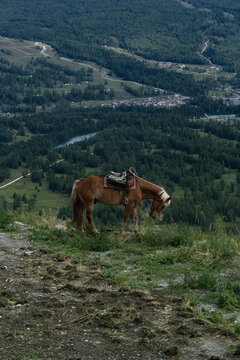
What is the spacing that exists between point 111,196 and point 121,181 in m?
0.57

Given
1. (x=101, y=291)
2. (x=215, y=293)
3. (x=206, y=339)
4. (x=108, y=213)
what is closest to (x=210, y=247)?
(x=215, y=293)

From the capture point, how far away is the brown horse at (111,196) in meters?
16.8

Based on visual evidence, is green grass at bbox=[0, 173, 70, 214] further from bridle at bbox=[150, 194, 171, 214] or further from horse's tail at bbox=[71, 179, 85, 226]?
bridle at bbox=[150, 194, 171, 214]

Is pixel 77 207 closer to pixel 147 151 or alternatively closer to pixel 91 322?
pixel 91 322

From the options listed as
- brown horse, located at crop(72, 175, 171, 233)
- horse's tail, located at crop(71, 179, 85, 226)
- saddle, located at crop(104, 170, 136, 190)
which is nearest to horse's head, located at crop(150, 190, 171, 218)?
brown horse, located at crop(72, 175, 171, 233)

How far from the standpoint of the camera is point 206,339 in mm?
10000

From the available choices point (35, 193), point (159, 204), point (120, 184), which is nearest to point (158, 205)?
point (159, 204)

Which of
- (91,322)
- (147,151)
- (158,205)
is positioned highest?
(91,322)

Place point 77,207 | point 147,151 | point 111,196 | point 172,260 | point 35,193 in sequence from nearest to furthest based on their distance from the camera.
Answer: point 172,260
point 111,196
point 77,207
point 35,193
point 147,151

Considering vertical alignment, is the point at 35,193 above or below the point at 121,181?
below

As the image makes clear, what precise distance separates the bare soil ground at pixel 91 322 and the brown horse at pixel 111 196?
3.61 metres

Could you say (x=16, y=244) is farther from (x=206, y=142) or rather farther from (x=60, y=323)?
(x=206, y=142)

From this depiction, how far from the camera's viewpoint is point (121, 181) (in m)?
16.7

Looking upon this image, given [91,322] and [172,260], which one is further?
[172,260]
